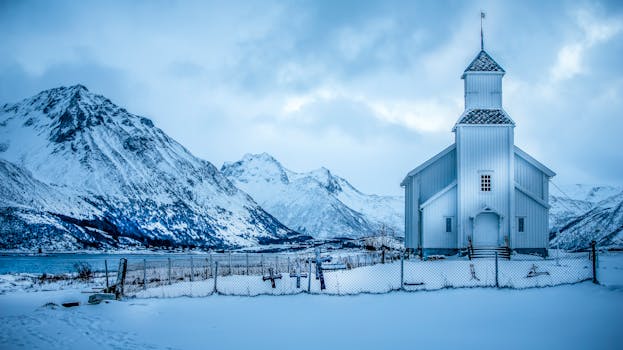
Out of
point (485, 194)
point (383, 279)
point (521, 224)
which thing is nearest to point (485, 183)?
point (485, 194)

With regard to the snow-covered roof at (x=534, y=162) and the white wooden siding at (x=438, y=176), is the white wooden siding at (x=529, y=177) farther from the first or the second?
the white wooden siding at (x=438, y=176)

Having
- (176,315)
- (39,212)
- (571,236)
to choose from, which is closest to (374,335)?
(176,315)

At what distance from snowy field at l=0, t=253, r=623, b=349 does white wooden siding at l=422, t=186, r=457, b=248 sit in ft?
61.2

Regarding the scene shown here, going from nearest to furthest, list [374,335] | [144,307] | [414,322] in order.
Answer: [374,335], [414,322], [144,307]

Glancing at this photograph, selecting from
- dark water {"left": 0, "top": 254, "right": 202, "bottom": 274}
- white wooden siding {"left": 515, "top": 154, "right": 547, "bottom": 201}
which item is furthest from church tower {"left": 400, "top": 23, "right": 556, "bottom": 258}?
dark water {"left": 0, "top": 254, "right": 202, "bottom": 274}

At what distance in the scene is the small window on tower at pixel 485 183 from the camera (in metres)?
39.8

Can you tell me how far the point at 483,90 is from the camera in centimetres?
4038

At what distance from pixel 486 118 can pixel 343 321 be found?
2733 cm

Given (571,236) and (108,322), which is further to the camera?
(571,236)

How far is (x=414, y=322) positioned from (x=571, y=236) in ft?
325

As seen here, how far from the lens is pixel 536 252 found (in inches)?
1572

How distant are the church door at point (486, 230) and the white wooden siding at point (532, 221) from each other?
1492 millimetres

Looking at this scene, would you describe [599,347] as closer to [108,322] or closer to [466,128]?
[108,322]

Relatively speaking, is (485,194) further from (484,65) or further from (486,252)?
(484,65)
